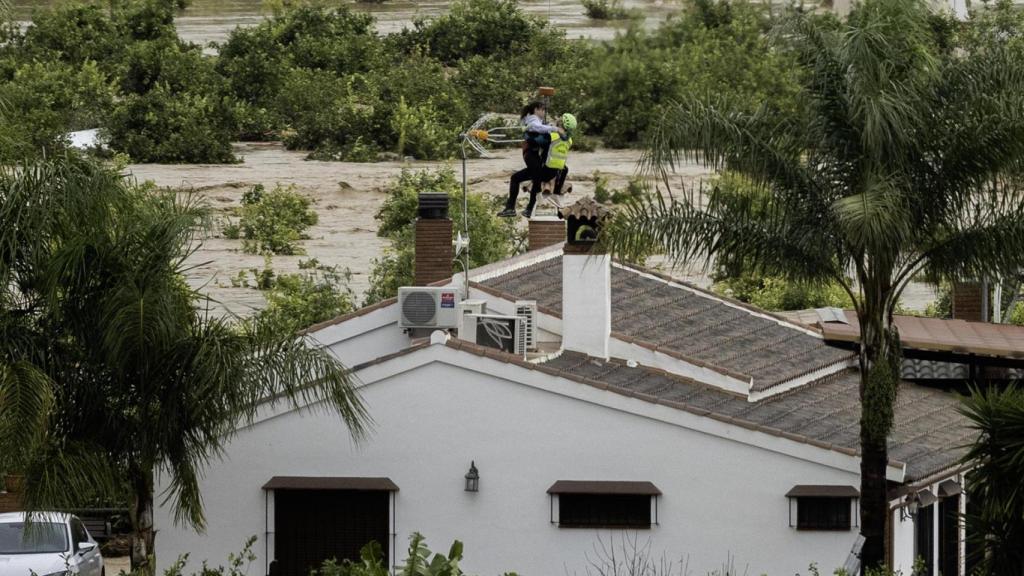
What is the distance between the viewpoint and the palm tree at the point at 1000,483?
648 inches

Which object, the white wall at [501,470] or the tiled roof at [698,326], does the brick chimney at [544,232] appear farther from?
the white wall at [501,470]

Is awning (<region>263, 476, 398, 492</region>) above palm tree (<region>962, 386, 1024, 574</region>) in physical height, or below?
below

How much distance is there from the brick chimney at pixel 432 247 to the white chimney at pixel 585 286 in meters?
3.52

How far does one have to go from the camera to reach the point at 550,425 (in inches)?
832

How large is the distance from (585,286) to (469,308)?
145 centimetres

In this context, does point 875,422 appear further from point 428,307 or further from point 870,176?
point 428,307

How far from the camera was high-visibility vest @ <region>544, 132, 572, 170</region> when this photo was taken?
2625cm

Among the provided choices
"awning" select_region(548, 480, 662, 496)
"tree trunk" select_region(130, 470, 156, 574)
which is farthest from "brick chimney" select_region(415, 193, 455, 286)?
"tree trunk" select_region(130, 470, 156, 574)

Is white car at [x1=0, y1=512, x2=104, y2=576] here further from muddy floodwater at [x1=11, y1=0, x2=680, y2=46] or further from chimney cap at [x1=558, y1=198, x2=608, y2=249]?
muddy floodwater at [x1=11, y1=0, x2=680, y2=46]

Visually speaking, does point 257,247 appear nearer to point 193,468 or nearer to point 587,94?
point 587,94

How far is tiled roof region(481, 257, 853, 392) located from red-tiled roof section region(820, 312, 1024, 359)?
691mm

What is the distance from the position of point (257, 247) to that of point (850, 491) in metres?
23.9

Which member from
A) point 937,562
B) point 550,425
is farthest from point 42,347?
point 937,562

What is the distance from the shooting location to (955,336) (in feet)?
82.9
